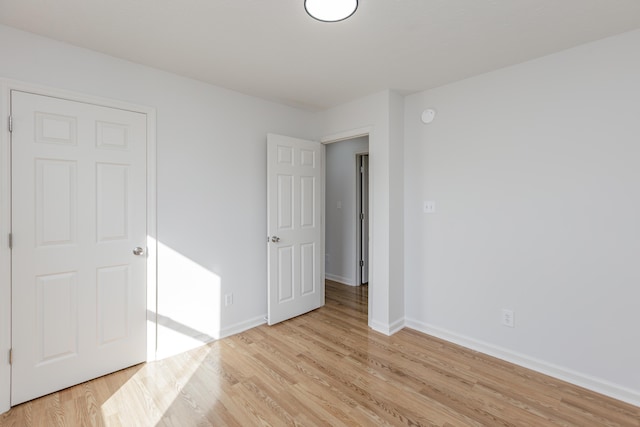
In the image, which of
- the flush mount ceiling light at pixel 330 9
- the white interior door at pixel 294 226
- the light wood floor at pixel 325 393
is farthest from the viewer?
the white interior door at pixel 294 226

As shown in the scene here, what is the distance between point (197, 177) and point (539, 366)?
3229 mm

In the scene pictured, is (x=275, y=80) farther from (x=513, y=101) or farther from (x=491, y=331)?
(x=491, y=331)

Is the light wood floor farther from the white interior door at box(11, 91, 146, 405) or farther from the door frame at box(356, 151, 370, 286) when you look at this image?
the door frame at box(356, 151, 370, 286)

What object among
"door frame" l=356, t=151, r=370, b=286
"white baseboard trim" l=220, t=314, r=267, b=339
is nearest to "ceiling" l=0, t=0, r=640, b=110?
"door frame" l=356, t=151, r=370, b=286

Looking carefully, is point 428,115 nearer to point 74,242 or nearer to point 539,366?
point 539,366

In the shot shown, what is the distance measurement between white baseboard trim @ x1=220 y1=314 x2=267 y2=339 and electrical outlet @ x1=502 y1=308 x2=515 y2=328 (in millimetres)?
2283

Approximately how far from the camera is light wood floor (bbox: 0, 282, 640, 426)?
72.7 inches

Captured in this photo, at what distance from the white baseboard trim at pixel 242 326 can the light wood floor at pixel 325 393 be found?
0.62ft

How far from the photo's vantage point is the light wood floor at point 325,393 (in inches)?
72.7

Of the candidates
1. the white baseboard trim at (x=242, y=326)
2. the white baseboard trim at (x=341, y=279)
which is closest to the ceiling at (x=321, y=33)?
the white baseboard trim at (x=242, y=326)

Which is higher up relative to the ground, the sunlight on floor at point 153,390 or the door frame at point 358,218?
the door frame at point 358,218

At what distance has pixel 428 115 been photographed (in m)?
3.00

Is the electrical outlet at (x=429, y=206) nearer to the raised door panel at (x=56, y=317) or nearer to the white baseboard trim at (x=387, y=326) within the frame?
the white baseboard trim at (x=387, y=326)

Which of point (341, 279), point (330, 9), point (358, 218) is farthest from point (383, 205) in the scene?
point (341, 279)
